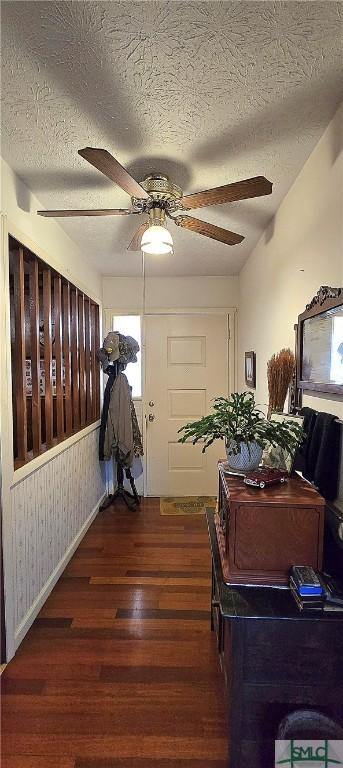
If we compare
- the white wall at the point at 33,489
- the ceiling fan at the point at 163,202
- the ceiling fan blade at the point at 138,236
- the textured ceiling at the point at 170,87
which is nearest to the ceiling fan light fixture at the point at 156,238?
the ceiling fan at the point at 163,202

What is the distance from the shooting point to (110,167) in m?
1.28

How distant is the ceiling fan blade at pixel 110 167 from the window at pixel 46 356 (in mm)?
696

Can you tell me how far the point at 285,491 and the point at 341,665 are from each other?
50 cm

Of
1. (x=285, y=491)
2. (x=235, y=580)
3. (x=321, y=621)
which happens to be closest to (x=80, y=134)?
(x=285, y=491)

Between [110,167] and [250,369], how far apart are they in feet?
6.55

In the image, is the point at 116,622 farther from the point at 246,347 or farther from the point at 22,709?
the point at 246,347

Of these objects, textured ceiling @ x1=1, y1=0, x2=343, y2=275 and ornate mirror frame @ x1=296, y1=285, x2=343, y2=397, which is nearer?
textured ceiling @ x1=1, y1=0, x2=343, y2=275

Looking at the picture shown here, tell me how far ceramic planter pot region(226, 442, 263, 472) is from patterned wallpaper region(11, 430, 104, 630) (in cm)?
109

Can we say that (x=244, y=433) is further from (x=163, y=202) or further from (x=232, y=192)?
(x=163, y=202)

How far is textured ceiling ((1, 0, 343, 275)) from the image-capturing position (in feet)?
3.28

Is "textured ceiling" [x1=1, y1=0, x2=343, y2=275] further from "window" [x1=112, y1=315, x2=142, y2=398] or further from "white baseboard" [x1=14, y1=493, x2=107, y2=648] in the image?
"white baseboard" [x1=14, y1=493, x2=107, y2=648]

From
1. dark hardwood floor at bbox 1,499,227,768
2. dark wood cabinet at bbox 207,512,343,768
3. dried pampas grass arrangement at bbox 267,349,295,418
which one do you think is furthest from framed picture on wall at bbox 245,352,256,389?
dark wood cabinet at bbox 207,512,343,768

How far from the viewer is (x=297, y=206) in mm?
1790

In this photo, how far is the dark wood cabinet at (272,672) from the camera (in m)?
1.05
